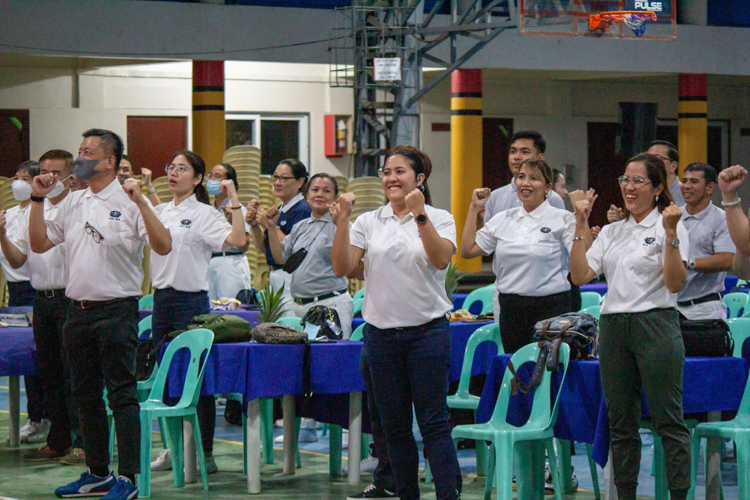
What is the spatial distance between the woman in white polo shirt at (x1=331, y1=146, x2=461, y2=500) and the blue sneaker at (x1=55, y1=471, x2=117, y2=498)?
1476mm

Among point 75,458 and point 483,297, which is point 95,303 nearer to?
point 75,458

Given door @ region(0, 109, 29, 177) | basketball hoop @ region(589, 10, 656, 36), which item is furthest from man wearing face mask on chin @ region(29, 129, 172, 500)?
door @ region(0, 109, 29, 177)

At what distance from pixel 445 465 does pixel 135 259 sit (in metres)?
1.69

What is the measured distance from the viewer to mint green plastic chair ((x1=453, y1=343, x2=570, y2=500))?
4.34 metres

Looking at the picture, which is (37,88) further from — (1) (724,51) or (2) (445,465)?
(2) (445,465)

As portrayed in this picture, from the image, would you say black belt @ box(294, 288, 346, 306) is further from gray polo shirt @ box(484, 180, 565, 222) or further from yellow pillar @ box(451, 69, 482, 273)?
yellow pillar @ box(451, 69, 482, 273)

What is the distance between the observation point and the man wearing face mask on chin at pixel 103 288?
4.61 meters

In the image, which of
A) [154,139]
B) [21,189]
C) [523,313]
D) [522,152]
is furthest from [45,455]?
[154,139]

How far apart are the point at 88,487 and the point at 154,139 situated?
9.94 metres

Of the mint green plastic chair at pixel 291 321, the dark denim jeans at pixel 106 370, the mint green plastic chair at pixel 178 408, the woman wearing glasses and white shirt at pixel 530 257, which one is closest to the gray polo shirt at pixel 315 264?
the mint green plastic chair at pixel 291 321

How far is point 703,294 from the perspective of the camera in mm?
5180

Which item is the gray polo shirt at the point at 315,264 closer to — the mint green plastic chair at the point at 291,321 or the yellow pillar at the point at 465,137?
the mint green plastic chair at the point at 291,321

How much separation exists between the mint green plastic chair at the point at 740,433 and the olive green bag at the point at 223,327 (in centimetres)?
210

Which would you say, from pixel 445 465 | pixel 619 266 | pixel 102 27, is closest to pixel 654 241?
pixel 619 266
